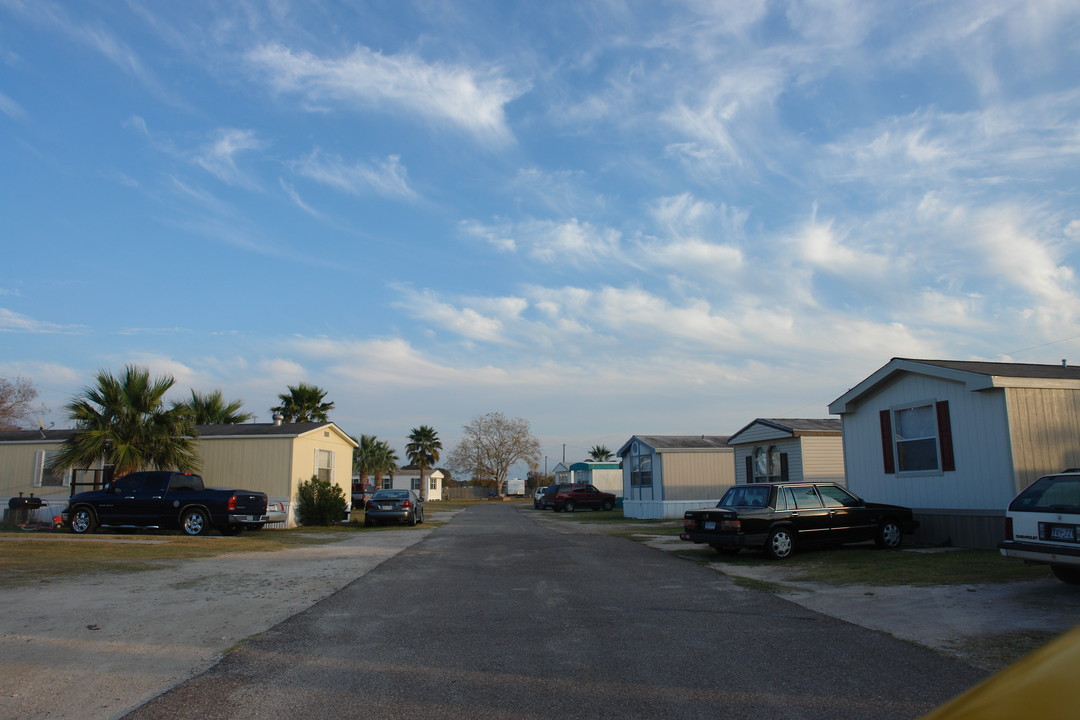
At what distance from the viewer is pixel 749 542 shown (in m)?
14.2

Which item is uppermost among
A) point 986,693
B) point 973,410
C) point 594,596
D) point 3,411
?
point 3,411

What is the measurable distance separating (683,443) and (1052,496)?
24916 mm

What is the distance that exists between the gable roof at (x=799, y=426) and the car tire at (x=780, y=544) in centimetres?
1059

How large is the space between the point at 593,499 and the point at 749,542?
106ft

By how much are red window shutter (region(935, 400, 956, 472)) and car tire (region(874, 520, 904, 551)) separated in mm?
1617

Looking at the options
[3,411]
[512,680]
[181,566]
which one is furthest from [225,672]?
[3,411]

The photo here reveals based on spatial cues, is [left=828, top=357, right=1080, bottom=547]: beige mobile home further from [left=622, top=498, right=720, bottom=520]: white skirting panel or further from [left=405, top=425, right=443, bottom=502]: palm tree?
[left=405, top=425, right=443, bottom=502]: palm tree

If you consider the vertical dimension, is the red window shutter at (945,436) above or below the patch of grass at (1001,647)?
above

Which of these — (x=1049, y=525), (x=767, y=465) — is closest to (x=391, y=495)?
(x=767, y=465)

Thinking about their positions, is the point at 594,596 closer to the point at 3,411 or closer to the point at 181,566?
the point at 181,566

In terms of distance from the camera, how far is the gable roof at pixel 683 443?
3303 cm

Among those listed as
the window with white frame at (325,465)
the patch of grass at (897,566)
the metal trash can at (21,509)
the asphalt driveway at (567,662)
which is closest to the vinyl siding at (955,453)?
the patch of grass at (897,566)

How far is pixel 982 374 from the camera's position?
47.2 feet

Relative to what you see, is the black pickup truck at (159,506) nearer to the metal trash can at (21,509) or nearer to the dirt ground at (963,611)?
the metal trash can at (21,509)
